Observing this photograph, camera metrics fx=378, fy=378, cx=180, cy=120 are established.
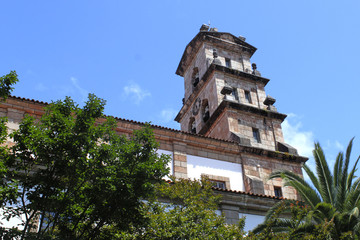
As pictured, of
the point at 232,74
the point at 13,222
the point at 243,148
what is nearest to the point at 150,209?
the point at 13,222

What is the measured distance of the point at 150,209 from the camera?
10.0 m

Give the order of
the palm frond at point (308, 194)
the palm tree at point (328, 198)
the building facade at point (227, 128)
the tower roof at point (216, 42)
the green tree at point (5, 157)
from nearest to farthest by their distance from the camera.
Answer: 1. the green tree at point (5, 157)
2. the palm tree at point (328, 198)
3. the palm frond at point (308, 194)
4. the building facade at point (227, 128)
5. the tower roof at point (216, 42)

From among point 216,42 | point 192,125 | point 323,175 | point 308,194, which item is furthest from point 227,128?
point 216,42

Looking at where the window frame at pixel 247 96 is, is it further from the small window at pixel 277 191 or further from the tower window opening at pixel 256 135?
the small window at pixel 277 191

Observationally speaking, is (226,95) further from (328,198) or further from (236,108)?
(328,198)

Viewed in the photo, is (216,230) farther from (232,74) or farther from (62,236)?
(232,74)

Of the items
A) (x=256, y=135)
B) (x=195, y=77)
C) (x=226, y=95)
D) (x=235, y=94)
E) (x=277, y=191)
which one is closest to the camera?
(x=277, y=191)

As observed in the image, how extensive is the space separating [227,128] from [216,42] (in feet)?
26.0

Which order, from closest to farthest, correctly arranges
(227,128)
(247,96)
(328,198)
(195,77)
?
(328,198) → (227,128) → (247,96) → (195,77)

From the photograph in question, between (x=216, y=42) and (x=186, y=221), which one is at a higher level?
(x=216, y=42)

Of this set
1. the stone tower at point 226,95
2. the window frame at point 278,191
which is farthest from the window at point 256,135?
the window frame at point 278,191

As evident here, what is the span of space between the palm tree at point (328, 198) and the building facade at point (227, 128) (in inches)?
47.7

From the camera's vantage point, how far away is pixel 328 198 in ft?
42.6

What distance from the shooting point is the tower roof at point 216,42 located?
83.5ft
